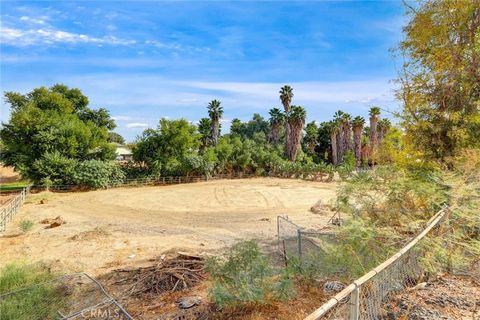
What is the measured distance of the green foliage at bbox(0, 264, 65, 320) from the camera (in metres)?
7.03

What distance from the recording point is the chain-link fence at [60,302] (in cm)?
702

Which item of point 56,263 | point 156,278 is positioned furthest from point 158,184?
point 156,278

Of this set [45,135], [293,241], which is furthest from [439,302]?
[45,135]

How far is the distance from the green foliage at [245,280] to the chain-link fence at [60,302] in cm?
199

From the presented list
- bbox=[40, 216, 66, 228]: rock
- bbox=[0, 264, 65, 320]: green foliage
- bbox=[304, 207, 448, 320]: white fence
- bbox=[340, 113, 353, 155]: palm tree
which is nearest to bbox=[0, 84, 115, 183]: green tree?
bbox=[40, 216, 66, 228]: rock

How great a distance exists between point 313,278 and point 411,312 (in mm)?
3313

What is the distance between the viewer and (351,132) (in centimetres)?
4888

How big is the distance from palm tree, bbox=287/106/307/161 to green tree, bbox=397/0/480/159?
31.4 metres

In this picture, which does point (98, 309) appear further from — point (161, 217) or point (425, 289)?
point (161, 217)

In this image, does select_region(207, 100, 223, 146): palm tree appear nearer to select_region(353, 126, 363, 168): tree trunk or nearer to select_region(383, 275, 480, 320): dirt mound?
select_region(353, 126, 363, 168): tree trunk

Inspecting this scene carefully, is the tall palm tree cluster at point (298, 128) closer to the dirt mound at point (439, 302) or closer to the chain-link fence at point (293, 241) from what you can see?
the chain-link fence at point (293, 241)

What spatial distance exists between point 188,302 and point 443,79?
10165mm

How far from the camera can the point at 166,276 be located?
8602mm

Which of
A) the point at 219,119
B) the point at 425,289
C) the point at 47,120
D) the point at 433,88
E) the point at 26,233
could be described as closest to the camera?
the point at 425,289
